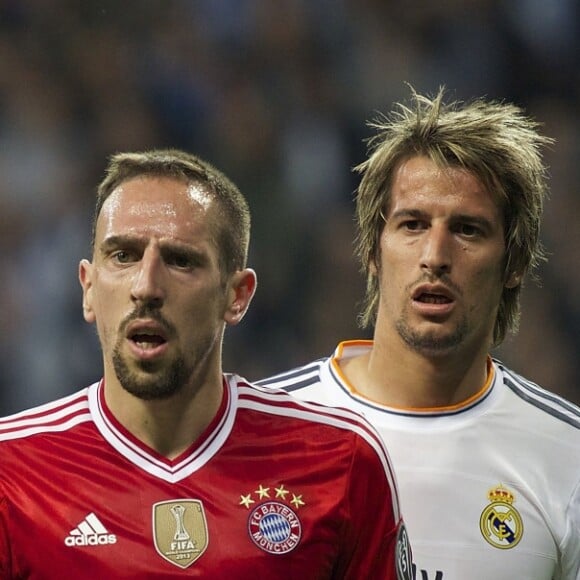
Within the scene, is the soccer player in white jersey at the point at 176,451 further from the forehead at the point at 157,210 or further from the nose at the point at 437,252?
the nose at the point at 437,252

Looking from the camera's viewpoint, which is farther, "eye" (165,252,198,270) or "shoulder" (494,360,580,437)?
"shoulder" (494,360,580,437)

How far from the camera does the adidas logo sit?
8.23ft

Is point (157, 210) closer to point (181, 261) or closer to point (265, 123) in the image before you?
point (181, 261)

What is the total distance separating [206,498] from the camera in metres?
2.63

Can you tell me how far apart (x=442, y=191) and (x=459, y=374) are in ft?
1.74

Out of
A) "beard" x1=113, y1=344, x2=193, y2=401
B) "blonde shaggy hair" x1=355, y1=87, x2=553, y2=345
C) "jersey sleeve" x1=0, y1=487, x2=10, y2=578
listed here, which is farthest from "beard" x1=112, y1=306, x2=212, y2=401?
"blonde shaggy hair" x1=355, y1=87, x2=553, y2=345

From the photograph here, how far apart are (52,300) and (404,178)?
8.30 ft

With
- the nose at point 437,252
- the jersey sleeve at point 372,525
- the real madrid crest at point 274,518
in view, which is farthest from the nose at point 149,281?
the nose at point 437,252

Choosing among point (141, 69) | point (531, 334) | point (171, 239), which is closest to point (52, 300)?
point (141, 69)

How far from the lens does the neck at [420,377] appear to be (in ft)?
11.1

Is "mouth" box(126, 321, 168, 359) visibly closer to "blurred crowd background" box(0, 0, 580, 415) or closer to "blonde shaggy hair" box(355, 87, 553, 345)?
"blonde shaggy hair" box(355, 87, 553, 345)

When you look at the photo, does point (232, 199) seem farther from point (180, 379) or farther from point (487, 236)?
point (487, 236)

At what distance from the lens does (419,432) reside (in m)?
3.35

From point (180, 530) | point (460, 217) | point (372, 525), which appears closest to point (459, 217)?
point (460, 217)
